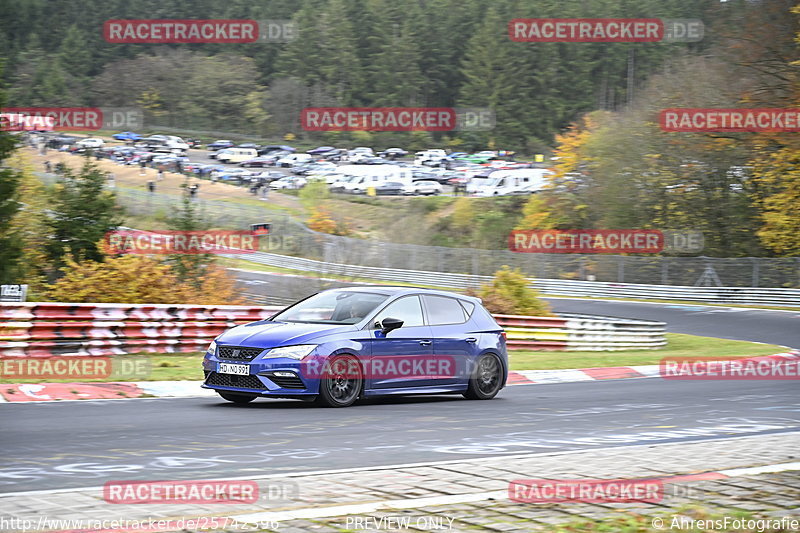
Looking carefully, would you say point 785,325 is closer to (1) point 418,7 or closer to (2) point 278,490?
(2) point 278,490

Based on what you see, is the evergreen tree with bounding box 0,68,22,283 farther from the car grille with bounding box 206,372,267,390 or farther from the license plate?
the license plate

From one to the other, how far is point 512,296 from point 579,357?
4.80 m

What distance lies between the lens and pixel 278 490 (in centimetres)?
661

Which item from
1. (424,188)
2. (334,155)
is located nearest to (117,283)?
(424,188)

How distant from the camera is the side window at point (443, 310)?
13.7m

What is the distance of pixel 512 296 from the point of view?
28.3m

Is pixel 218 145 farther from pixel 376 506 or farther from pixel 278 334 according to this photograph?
pixel 376 506

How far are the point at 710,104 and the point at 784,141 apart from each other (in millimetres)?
17735

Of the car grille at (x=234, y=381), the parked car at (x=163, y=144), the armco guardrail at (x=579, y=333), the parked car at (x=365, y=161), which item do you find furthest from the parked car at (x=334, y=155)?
the car grille at (x=234, y=381)

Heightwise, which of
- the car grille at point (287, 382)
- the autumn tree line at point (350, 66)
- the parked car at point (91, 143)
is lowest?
the car grille at point (287, 382)

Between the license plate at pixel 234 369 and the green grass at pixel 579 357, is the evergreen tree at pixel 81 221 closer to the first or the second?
the green grass at pixel 579 357

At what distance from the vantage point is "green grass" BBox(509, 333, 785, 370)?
21609 mm

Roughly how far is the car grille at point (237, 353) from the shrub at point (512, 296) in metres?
16.2

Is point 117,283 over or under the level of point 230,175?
under
